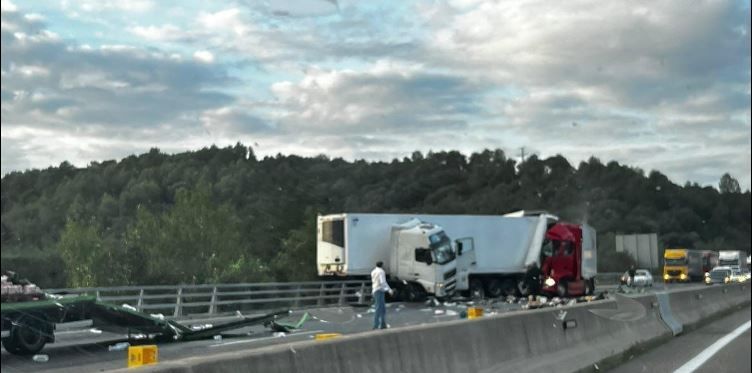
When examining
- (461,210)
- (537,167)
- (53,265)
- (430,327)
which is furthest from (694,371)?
(537,167)

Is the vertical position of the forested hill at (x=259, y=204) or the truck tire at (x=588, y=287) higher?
the forested hill at (x=259, y=204)

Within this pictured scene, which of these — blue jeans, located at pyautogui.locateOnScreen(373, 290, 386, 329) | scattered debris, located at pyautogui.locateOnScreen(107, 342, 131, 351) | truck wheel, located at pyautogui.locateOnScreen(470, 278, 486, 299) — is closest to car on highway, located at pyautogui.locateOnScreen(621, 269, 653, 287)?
blue jeans, located at pyautogui.locateOnScreen(373, 290, 386, 329)

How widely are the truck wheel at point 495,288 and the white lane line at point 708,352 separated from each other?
67.1 feet

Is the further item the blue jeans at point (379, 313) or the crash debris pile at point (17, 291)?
the blue jeans at point (379, 313)

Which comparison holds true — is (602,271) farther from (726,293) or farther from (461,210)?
(461,210)

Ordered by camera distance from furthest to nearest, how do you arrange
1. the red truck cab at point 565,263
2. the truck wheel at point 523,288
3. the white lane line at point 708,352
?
1. the truck wheel at point 523,288
2. the red truck cab at point 565,263
3. the white lane line at point 708,352

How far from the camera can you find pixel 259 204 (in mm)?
92188

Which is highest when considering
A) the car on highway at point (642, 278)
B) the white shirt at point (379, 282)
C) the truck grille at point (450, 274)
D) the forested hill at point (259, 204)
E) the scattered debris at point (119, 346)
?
the forested hill at point (259, 204)

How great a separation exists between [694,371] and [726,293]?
20.9 meters

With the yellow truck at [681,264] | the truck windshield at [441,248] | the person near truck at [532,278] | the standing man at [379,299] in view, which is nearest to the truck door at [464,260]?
the truck windshield at [441,248]

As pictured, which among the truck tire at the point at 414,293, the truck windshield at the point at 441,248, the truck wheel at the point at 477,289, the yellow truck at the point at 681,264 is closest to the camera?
the truck windshield at the point at 441,248

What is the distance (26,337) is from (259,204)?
77676 mm

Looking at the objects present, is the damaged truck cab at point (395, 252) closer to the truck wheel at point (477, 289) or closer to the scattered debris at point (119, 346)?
the truck wheel at point (477, 289)

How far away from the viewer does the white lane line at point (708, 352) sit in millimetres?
12211
